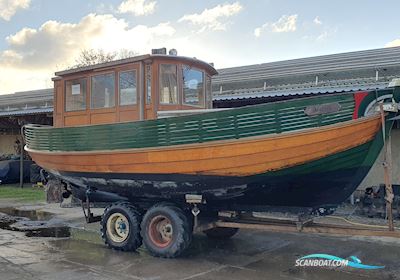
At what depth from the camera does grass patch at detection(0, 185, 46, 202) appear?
13.8 m

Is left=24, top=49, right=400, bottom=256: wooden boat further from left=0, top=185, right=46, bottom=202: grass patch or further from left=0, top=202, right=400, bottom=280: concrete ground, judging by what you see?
left=0, top=185, right=46, bottom=202: grass patch

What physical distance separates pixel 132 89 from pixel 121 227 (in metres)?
2.40

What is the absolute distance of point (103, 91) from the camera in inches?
292

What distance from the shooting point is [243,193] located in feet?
20.0

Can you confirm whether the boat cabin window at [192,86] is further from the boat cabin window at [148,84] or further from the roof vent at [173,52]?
the boat cabin window at [148,84]

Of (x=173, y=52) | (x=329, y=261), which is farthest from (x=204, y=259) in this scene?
(x=173, y=52)

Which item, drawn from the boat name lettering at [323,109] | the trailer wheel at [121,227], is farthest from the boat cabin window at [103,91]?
the boat name lettering at [323,109]

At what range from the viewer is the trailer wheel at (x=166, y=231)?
6.36 m

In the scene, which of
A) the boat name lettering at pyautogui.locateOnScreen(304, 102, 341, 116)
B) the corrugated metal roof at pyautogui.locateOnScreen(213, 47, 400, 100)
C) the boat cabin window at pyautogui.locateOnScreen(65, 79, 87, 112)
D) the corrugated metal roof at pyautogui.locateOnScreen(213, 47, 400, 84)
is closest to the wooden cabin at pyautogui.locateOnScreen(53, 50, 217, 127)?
the boat cabin window at pyautogui.locateOnScreen(65, 79, 87, 112)

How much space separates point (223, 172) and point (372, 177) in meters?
6.18

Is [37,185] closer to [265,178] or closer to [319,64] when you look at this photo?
[319,64]

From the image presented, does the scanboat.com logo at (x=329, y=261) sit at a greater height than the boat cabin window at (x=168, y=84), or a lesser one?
lesser

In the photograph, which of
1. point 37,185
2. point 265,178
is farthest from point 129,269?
point 37,185

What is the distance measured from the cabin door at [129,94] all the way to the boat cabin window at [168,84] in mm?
406
